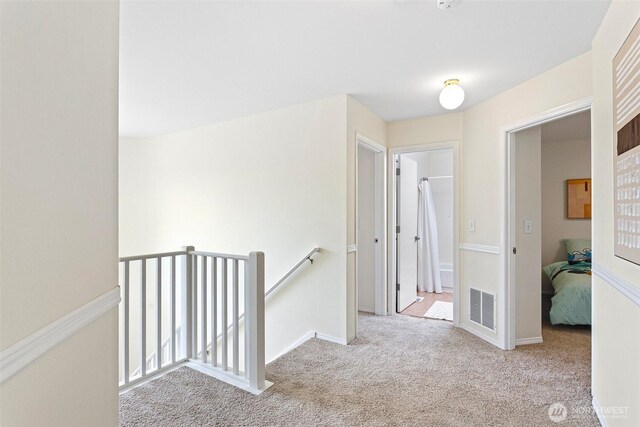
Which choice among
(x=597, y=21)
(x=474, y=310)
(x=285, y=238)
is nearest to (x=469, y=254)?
(x=474, y=310)

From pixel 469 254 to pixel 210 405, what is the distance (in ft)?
8.55

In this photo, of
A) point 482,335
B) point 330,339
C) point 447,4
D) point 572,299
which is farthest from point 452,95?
point 572,299

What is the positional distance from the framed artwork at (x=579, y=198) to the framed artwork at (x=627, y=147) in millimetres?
3619

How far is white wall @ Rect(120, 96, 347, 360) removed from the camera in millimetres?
3047

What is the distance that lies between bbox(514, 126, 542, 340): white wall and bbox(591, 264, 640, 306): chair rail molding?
1034mm

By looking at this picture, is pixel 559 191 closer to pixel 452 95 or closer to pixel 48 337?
pixel 452 95

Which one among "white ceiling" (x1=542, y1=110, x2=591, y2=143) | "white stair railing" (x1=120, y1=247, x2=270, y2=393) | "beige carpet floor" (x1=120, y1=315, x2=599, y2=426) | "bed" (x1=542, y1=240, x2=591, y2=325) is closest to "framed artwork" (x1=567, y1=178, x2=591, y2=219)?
"white ceiling" (x1=542, y1=110, x2=591, y2=143)

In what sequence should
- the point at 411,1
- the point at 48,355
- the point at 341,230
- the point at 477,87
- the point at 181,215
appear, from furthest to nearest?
the point at 181,215
the point at 341,230
the point at 477,87
the point at 411,1
the point at 48,355

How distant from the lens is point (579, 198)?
4559 millimetres

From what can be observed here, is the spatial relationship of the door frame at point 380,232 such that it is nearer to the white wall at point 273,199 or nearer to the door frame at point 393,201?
the door frame at point 393,201

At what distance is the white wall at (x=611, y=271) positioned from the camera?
4.73 ft

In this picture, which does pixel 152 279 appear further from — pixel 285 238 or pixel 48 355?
pixel 48 355

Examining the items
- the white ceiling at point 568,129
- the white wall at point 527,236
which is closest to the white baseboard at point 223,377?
the white wall at point 527,236

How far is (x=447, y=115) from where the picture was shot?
3471mm
